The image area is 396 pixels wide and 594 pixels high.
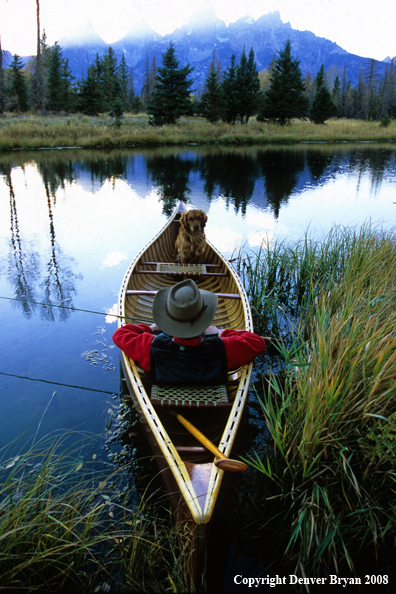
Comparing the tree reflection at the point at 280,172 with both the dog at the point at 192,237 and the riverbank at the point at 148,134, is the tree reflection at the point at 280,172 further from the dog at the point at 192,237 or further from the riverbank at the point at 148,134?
the dog at the point at 192,237

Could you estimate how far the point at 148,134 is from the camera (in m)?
28.5

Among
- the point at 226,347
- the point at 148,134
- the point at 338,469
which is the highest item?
the point at 148,134

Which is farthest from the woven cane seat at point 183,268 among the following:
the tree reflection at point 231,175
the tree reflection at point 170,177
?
the tree reflection at point 170,177

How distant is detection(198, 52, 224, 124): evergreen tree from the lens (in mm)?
37116

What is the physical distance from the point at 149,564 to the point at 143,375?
1697mm

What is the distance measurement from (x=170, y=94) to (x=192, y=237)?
3279 centimetres

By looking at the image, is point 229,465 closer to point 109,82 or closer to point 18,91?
point 18,91

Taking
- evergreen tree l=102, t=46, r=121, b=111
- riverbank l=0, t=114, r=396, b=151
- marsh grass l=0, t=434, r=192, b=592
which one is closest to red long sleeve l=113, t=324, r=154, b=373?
marsh grass l=0, t=434, r=192, b=592

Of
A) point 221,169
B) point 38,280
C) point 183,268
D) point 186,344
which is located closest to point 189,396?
point 186,344

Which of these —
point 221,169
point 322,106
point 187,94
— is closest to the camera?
point 221,169

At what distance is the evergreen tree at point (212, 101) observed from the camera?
37.1 metres

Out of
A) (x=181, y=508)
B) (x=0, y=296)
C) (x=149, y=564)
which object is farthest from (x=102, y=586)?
(x=0, y=296)

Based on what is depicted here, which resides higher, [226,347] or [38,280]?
[226,347]

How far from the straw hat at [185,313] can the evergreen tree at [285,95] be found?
43505 mm
